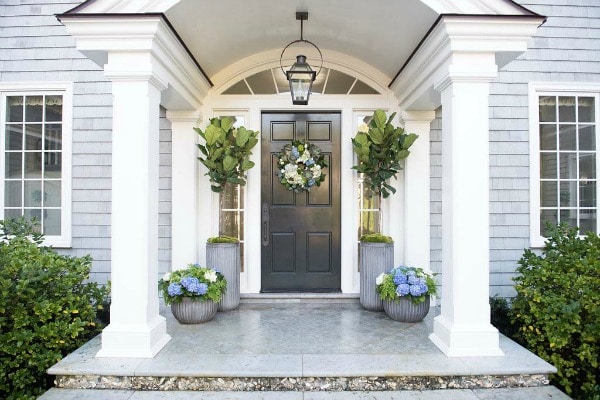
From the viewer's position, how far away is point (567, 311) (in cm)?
337

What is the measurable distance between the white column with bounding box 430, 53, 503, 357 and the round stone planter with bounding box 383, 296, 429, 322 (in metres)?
0.69

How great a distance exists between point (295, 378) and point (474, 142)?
7.40 feet

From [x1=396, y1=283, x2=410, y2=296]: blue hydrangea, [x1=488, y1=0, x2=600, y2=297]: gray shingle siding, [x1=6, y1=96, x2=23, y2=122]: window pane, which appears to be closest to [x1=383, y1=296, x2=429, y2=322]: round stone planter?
[x1=396, y1=283, x2=410, y2=296]: blue hydrangea

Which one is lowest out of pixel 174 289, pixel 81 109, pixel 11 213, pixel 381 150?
pixel 174 289

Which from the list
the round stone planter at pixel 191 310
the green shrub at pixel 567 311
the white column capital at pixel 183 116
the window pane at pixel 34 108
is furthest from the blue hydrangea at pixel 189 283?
the green shrub at pixel 567 311

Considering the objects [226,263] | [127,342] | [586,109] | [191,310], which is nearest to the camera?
[127,342]

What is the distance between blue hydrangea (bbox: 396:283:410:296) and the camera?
4.06 m

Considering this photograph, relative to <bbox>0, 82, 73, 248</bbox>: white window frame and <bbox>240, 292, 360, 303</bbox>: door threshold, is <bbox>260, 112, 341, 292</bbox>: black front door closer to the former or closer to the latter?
<bbox>240, 292, 360, 303</bbox>: door threshold

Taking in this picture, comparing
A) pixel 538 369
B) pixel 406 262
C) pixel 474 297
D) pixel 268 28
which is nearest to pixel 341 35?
pixel 268 28

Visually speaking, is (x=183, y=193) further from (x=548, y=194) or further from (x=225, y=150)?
(x=548, y=194)

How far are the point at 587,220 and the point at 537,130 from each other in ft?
3.99

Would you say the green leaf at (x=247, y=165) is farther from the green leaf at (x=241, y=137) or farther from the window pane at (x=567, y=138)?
the window pane at (x=567, y=138)

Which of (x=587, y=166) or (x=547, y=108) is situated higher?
(x=547, y=108)

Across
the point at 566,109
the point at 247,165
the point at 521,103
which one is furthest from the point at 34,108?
the point at 566,109
